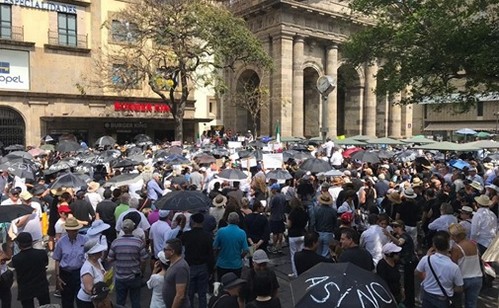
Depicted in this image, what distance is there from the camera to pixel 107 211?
876 cm

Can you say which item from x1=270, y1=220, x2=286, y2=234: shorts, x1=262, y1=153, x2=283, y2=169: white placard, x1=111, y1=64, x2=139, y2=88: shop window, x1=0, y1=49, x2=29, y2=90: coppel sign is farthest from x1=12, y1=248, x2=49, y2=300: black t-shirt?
x1=0, y1=49, x2=29, y2=90: coppel sign

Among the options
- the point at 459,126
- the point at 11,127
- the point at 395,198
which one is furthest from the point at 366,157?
the point at 459,126

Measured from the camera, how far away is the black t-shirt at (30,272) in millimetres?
5973

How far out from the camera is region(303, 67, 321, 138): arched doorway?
41.6 meters

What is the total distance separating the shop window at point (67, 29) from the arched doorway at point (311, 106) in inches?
827

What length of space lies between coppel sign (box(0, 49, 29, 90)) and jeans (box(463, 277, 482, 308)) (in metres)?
31.7

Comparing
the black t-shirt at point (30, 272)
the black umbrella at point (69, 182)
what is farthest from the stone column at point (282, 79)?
the black t-shirt at point (30, 272)

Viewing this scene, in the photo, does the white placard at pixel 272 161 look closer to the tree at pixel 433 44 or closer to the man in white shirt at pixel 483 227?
the tree at pixel 433 44

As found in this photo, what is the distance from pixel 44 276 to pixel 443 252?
5668 mm

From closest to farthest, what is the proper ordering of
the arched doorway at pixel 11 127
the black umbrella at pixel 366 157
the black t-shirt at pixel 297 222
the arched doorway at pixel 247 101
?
1. the black t-shirt at pixel 297 222
2. the black umbrella at pixel 366 157
3. the arched doorway at pixel 11 127
4. the arched doorway at pixel 247 101

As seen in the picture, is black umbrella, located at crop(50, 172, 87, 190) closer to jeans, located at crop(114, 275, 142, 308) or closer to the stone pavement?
the stone pavement

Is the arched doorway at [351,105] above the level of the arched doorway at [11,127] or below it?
above

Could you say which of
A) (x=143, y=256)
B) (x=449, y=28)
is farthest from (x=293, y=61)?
(x=143, y=256)

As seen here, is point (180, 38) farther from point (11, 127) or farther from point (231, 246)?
point (231, 246)
